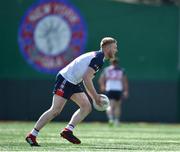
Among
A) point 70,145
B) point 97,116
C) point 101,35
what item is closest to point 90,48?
point 101,35

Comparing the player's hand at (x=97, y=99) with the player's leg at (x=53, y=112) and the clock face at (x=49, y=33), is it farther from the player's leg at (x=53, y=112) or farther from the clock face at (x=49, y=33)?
the clock face at (x=49, y=33)

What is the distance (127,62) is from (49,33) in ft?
9.61

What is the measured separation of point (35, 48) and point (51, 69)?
961mm

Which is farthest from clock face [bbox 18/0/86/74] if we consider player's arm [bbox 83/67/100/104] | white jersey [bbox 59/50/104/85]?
player's arm [bbox 83/67/100/104]

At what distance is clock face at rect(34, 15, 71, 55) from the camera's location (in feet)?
90.7

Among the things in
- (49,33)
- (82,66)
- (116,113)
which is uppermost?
(82,66)

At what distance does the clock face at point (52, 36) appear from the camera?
2766 cm

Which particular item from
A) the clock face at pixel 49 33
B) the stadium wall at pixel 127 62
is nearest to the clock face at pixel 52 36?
the clock face at pixel 49 33

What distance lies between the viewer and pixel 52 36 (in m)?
27.7

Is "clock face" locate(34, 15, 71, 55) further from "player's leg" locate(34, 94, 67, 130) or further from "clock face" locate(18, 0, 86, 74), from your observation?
"player's leg" locate(34, 94, 67, 130)

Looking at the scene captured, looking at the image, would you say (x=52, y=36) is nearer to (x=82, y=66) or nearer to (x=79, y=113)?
(x=79, y=113)

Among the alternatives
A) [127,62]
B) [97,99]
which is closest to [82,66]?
[97,99]

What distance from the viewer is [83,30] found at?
2762 centimetres

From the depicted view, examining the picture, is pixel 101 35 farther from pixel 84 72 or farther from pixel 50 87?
pixel 84 72
